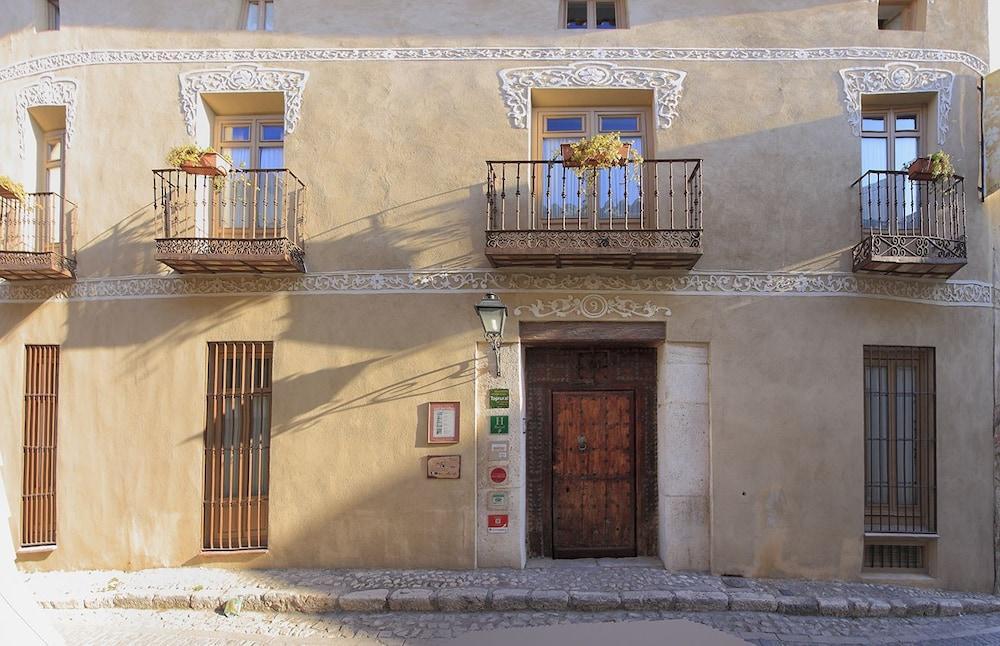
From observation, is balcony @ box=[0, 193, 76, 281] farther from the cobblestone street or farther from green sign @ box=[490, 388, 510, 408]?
green sign @ box=[490, 388, 510, 408]

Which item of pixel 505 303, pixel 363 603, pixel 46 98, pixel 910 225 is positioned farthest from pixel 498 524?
pixel 46 98

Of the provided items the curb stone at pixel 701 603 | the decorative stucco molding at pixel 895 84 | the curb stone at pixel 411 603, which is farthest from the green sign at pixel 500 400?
the decorative stucco molding at pixel 895 84

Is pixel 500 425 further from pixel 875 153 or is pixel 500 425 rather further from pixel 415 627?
pixel 875 153

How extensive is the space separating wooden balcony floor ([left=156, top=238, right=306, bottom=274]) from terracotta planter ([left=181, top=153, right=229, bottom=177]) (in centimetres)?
89

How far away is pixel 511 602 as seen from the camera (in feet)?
21.6

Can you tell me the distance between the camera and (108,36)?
812cm

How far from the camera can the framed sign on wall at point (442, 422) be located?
7551 mm

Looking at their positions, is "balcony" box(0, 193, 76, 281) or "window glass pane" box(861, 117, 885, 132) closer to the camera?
"balcony" box(0, 193, 76, 281)

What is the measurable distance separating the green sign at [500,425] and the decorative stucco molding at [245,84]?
4746 mm

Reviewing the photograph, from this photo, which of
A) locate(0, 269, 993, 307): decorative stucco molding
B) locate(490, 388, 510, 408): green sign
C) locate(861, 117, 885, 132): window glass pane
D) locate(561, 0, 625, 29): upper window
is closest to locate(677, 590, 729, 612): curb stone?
locate(490, 388, 510, 408): green sign

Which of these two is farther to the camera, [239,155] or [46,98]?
[239,155]

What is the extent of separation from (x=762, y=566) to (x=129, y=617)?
24.6ft

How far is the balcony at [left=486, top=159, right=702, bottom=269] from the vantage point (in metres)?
7.14

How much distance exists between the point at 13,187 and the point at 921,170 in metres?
11.8
